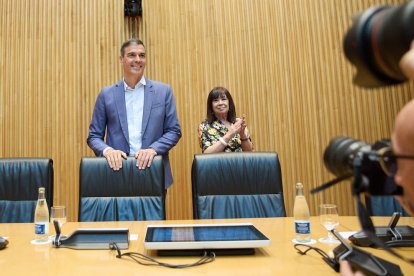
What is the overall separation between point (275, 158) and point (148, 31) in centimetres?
265

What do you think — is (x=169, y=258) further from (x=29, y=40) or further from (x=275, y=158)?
(x=29, y=40)

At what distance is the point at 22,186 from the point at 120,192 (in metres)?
0.57

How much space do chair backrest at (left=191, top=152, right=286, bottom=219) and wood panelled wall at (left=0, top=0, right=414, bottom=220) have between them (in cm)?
194

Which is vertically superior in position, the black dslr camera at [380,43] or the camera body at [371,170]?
the black dslr camera at [380,43]

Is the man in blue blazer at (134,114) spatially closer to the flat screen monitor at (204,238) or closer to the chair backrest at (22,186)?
the chair backrest at (22,186)

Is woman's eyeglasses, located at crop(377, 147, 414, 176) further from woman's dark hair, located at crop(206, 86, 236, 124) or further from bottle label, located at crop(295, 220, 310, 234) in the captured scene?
woman's dark hair, located at crop(206, 86, 236, 124)

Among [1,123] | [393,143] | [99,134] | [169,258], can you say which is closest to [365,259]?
[393,143]

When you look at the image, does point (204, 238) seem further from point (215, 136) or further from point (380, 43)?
point (215, 136)

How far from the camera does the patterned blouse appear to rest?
286cm

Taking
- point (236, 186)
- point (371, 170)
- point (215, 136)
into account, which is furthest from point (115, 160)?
point (371, 170)

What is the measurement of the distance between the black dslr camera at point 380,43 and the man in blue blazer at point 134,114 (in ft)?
6.84

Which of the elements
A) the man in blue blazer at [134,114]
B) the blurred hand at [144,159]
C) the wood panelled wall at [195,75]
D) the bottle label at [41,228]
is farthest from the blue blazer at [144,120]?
the bottle label at [41,228]

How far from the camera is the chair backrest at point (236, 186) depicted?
1.98 metres

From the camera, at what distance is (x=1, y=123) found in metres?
4.04
